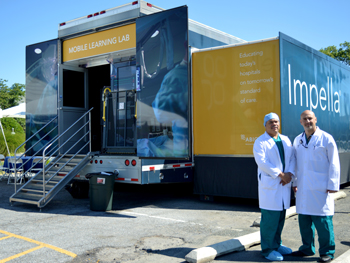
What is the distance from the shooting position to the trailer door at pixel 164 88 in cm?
710

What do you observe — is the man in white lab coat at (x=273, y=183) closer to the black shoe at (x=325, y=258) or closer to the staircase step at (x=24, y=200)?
the black shoe at (x=325, y=258)

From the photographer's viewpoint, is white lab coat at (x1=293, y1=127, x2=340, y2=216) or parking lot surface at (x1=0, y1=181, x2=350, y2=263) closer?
white lab coat at (x1=293, y1=127, x2=340, y2=216)

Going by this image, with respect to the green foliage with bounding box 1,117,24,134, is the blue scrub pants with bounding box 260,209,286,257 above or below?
below

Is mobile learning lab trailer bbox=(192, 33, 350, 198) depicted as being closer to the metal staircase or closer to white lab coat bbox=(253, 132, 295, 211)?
the metal staircase

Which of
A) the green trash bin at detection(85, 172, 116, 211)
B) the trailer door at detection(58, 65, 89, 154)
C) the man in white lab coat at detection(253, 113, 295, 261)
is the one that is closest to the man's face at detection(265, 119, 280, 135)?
the man in white lab coat at detection(253, 113, 295, 261)

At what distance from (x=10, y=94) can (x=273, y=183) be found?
41.4 m

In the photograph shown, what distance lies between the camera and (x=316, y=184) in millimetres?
4297

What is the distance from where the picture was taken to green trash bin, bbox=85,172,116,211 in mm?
7504

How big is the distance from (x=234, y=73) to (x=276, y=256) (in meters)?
4.30

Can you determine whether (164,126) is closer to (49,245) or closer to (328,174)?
(49,245)

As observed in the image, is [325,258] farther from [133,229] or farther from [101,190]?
[101,190]

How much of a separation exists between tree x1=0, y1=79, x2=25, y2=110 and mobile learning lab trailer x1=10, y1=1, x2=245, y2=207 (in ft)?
102

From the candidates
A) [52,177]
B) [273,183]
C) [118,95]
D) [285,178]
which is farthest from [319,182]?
[118,95]

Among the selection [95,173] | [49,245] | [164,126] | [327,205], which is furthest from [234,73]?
[49,245]
